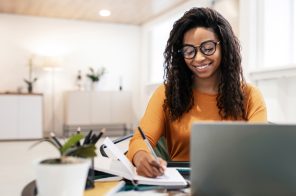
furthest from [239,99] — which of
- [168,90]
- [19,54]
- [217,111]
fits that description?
[19,54]

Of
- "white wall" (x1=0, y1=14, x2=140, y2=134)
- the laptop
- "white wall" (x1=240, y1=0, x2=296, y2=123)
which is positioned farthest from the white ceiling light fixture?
the laptop

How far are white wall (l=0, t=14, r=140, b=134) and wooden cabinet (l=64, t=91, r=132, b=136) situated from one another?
43 cm

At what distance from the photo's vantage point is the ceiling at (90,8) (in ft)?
19.2

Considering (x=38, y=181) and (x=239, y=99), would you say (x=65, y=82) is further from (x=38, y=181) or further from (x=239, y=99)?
(x=38, y=181)

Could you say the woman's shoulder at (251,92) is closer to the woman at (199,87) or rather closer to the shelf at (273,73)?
the woman at (199,87)

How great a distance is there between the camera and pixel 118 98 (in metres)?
7.10

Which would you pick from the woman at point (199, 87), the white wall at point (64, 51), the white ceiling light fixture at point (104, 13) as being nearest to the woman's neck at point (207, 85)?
the woman at point (199, 87)

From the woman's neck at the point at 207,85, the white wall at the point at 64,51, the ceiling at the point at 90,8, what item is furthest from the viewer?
the white wall at the point at 64,51

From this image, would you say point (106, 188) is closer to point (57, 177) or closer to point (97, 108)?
point (57, 177)

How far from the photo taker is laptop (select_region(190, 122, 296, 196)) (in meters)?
0.69

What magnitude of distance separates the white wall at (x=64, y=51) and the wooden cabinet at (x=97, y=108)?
1.42 ft

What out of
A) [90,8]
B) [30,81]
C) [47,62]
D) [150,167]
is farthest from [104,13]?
[150,167]

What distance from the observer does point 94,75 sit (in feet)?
23.7

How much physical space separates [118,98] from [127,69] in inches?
34.5
